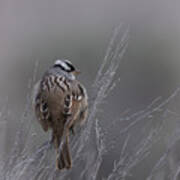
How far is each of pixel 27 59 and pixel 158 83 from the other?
6.33 feet

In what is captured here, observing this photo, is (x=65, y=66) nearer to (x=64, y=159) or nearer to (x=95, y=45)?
(x=64, y=159)

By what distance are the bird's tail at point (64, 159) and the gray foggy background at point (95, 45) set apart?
2.71 m

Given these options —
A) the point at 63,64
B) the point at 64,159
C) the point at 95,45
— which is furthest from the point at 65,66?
the point at 95,45

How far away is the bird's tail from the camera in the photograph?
17.2 ft

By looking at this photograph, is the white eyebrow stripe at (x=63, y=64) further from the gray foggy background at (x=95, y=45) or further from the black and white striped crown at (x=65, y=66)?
the gray foggy background at (x=95, y=45)

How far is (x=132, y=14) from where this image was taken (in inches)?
475

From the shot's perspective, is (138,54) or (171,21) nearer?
(138,54)

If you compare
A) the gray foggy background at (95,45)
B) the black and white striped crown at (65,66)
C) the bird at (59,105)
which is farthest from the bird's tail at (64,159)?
the gray foggy background at (95,45)

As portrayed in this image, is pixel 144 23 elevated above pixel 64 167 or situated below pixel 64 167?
above

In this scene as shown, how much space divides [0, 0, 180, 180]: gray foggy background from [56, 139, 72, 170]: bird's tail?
2711 millimetres

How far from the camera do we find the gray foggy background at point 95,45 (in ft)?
31.6

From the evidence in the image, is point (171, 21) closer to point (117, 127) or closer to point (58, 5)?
point (58, 5)

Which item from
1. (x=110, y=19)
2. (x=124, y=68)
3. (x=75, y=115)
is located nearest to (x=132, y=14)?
(x=110, y=19)

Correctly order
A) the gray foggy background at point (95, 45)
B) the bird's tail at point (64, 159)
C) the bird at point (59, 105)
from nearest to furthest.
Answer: the bird's tail at point (64, 159) → the bird at point (59, 105) → the gray foggy background at point (95, 45)
